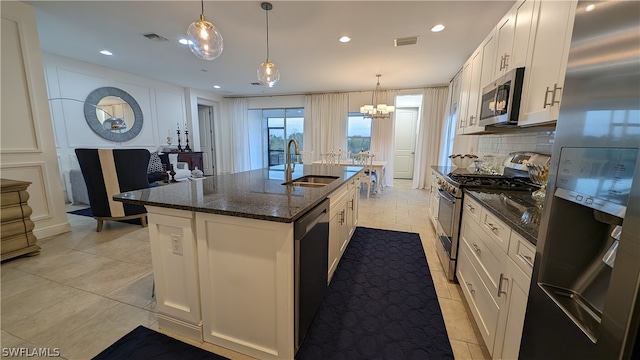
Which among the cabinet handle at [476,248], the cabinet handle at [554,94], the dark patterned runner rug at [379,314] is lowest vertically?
the dark patterned runner rug at [379,314]

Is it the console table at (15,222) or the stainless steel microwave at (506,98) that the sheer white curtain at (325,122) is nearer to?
the stainless steel microwave at (506,98)

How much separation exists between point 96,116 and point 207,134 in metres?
3.45

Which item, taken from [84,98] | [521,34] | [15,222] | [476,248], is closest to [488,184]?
[476,248]

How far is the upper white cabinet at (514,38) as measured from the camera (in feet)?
5.68

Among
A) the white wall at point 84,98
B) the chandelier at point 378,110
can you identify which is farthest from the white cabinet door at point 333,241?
the white wall at point 84,98

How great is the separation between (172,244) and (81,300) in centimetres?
116

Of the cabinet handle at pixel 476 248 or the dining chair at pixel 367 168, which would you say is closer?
Answer: the cabinet handle at pixel 476 248

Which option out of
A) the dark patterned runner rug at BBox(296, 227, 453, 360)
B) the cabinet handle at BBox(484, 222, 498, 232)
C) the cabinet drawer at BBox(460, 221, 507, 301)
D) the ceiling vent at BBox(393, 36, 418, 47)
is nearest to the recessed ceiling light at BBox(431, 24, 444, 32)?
the ceiling vent at BBox(393, 36, 418, 47)

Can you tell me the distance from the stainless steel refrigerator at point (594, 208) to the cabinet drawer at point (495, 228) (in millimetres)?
353

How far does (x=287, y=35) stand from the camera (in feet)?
10.5

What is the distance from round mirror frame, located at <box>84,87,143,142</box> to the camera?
→ 15.0 feet

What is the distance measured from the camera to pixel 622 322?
0.54 m

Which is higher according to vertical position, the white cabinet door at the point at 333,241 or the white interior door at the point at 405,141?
the white interior door at the point at 405,141

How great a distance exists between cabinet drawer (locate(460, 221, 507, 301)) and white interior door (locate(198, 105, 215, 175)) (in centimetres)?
802
